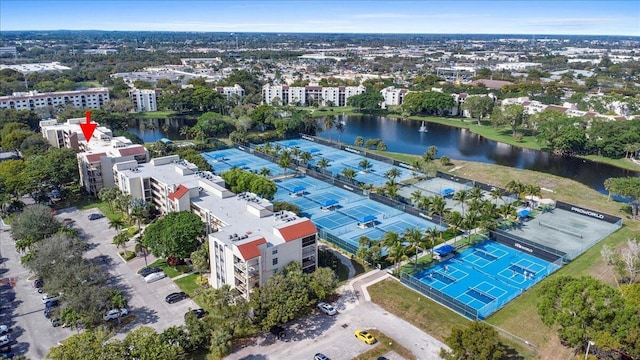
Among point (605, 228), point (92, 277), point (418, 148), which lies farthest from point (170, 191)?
point (418, 148)

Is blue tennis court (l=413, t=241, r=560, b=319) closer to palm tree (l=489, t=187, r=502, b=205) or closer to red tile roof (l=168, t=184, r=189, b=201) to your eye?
palm tree (l=489, t=187, r=502, b=205)

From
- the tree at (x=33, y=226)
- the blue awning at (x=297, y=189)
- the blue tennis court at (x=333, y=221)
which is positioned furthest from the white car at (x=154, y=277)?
the blue awning at (x=297, y=189)

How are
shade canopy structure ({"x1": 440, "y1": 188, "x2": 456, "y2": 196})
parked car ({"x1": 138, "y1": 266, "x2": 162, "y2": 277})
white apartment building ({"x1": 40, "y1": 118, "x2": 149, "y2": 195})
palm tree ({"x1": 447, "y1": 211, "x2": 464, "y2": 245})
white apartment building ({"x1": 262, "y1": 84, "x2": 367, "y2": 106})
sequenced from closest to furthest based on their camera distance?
parked car ({"x1": 138, "y1": 266, "x2": 162, "y2": 277})
palm tree ({"x1": 447, "y1": 211, "x2": 464, "y2": 245})
white apartment building ({"x1": 40, "y1": 118, "x2": 149, "y2": 195})
shade canopy structure ({"x1": 440, "y1": 188, "x2": 456, "y2": 196})
white apartment building ({"x1": 262, "y1": 84, "x2": 367, "y2": 106})

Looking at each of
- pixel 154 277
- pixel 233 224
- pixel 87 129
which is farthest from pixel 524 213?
pixel 87 129

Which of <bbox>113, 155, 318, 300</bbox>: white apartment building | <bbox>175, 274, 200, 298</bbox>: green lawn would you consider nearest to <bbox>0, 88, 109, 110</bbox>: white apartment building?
<bbox>113, 155, 318, 300</bbox>: white apartment building

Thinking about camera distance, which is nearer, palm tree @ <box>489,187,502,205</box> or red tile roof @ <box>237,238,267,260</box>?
red tile roof @ <box>237,238,267,260</box>

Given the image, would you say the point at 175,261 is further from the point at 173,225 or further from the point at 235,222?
the point at 235,222

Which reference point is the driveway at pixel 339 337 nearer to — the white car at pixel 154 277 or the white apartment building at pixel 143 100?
the white car at pixel 154 277
